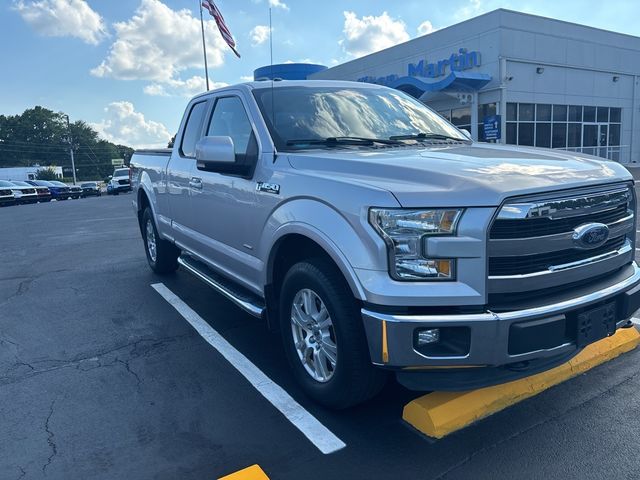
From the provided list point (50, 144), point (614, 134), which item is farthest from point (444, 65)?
point (50, 144)

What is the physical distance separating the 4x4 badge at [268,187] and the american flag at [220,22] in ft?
52.3

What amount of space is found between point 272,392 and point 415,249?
159cm

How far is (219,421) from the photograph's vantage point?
317 cm

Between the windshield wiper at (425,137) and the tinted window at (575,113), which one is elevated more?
the tinted window at (575,113)

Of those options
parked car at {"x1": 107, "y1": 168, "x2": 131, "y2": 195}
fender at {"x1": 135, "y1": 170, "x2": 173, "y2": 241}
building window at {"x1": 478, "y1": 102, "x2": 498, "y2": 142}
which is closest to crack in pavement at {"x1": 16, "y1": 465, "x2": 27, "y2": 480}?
fender at {"x1": 135, "y1": 170, "x2": 173, "y2": 241}

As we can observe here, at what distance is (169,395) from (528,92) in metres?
25.0

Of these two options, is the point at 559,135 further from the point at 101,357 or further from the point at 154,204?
the point at 101,357

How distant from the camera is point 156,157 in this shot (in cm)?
614

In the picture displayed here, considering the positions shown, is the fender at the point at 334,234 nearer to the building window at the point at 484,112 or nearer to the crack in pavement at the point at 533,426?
the crack in pavement at the point at 533,426

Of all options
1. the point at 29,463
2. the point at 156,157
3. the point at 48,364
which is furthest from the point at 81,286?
the point at 29,463

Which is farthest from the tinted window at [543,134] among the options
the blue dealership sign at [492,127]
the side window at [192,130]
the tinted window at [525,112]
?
the side window at [192,130]

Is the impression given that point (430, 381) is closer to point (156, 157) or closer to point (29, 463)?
point (29, 463)

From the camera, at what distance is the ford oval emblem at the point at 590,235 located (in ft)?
9.07

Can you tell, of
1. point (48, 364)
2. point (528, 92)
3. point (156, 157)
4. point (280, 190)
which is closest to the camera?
point (280, 190)
